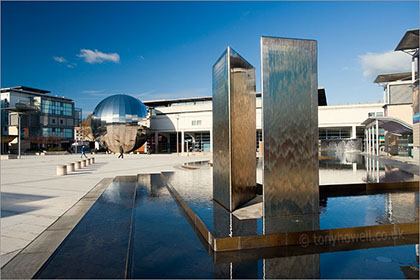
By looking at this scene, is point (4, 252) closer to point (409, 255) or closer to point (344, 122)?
point (409, 255)

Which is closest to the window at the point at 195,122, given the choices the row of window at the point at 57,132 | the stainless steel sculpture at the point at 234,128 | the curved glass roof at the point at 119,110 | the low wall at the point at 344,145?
the curved glass roof at the point at 119,110

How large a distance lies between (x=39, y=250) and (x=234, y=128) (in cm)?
381

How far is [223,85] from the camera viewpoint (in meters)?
5.36

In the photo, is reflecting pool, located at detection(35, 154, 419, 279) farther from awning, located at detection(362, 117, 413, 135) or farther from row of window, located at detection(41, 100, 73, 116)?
row of window, located at detection(41, 100, 73, 116)

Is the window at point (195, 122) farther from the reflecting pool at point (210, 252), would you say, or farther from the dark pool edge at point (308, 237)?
the dark pool edge at point (308, 237)

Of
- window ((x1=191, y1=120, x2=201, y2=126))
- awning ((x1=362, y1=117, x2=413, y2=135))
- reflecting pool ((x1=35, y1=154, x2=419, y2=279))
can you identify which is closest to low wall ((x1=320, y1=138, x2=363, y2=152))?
awning ((x1=362, y1=117, x2=413, y2=135))

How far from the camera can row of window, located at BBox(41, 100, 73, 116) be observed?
5904 centimetres

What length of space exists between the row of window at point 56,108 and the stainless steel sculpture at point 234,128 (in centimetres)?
6427

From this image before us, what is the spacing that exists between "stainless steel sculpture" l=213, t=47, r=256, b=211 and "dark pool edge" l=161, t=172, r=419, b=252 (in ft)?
4.28

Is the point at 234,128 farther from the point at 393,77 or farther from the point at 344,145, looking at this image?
the point at 344,145

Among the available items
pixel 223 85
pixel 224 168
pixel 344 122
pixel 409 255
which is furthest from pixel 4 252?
pixel 344 122

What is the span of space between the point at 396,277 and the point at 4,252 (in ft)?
17.4

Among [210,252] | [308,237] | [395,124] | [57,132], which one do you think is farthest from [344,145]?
[57,132]

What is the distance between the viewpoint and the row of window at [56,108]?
59.0m
